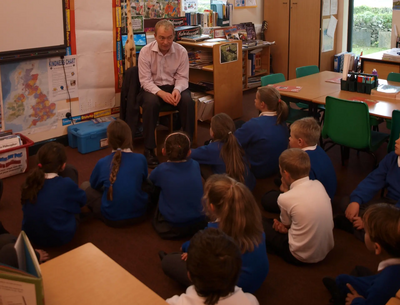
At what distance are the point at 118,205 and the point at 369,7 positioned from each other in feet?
17.2

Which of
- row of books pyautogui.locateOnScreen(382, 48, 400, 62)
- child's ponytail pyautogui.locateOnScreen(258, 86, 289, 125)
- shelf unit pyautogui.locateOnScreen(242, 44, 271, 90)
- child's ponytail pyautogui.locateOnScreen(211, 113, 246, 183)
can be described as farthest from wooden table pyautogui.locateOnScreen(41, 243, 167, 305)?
shelf unit pyautogui.locateOnScreen(242, 44, 271, 90)

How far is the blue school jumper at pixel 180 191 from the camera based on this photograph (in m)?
2.71

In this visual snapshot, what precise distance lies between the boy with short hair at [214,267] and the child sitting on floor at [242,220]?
0.47 meters

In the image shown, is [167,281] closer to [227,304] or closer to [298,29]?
[227,304]

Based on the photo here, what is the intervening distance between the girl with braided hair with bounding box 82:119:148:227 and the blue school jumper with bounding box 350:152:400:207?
4.57ft

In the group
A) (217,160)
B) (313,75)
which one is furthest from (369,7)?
(217,160)

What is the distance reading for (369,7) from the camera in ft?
21.1

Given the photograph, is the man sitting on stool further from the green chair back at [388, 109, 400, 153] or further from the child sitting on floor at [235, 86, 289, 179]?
the green chair back at [388, 109, 400, 153]

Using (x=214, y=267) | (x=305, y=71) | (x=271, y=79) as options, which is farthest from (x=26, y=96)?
(x=214, y=267)

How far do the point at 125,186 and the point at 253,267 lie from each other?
114 centimetres

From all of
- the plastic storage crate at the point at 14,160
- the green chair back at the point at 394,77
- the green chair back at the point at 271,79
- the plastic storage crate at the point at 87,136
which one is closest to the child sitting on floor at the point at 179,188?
the plastic storage crate at the point at 14,160

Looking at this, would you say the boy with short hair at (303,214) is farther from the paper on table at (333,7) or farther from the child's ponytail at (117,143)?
the paper on table at (333,7)

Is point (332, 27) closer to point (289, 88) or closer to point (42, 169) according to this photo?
point (289, 88)

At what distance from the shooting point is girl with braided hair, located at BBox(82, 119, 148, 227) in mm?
2865
